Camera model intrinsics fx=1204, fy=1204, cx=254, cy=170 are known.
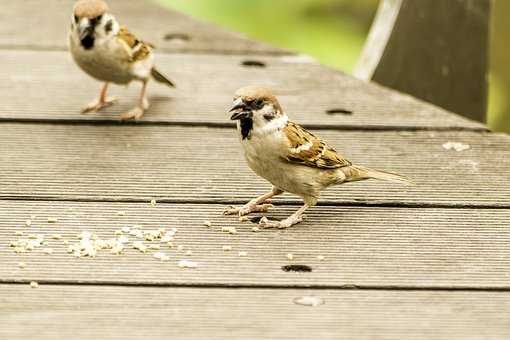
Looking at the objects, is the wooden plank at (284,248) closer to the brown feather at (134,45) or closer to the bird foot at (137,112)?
the bird foot at (137,112)

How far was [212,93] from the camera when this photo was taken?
15.7ft

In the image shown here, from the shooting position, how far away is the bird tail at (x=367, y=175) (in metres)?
3.70

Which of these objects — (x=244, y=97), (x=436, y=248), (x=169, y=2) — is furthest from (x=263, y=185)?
(x=169, y=2)

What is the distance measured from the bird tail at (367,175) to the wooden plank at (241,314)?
0.76 metres

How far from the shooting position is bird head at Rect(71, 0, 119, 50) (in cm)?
436

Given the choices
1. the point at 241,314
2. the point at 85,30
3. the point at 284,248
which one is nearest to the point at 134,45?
the point at 85,30

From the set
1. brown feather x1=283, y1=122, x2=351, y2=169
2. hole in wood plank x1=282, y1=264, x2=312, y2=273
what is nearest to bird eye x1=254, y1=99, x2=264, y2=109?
brown feather x1=283, y1=122, x2=351, y2=169

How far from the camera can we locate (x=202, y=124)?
4.44 metres

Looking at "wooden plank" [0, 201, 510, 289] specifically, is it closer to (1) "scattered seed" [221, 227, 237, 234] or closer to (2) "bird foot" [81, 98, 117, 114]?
(1) "scattered seed" [221, 227, 237, 234]

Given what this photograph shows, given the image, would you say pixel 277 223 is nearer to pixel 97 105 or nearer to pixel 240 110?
pixel 240 110

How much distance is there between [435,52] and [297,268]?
2.25 m

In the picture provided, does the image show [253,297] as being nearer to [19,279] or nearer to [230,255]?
[230,255]

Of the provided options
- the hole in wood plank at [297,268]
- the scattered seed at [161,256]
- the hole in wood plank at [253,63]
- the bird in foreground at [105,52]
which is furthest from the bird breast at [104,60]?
the hole in wood plank at [297,268]

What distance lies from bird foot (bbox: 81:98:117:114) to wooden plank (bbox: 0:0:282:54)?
0.77 metres
